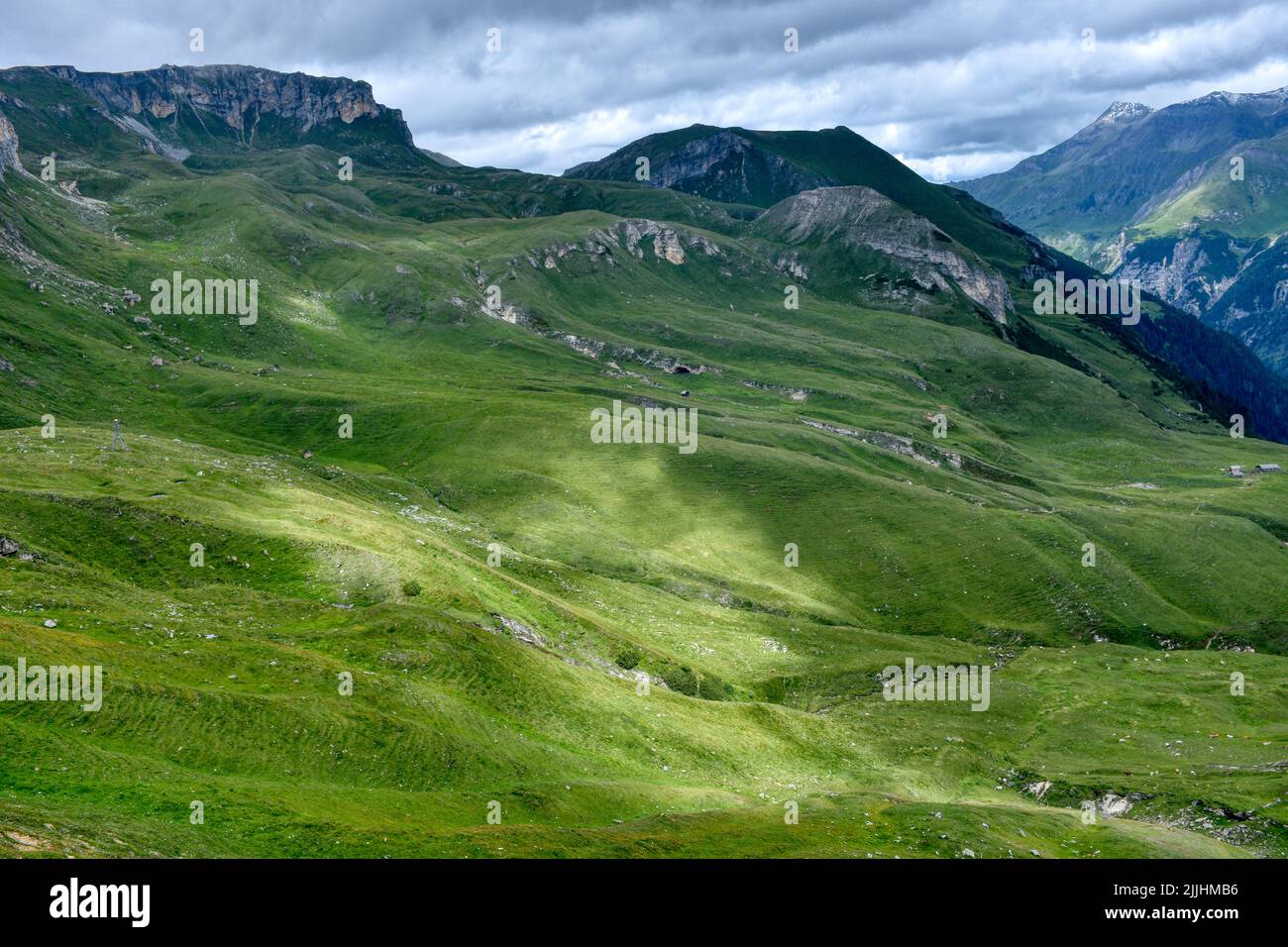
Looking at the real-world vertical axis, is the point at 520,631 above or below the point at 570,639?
above

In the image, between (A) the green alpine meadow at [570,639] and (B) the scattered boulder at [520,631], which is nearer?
(A) the green alpine meadow at [570,639]

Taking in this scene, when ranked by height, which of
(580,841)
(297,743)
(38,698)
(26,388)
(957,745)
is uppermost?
(26,388)

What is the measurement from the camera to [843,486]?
549ft

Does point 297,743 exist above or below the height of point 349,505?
below

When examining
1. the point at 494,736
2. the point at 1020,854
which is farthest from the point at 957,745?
the point at 494,736

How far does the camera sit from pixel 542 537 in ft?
435

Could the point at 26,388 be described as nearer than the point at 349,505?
No

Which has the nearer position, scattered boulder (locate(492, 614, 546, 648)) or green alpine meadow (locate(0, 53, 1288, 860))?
green alpine meadow (locate(0, 53, 1288, 860))

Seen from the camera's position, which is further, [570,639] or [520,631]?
[570,639]

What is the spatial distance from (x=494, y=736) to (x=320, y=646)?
14141mm

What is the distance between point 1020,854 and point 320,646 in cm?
4420

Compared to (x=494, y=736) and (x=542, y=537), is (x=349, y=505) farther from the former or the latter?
(x=494, y=736)
